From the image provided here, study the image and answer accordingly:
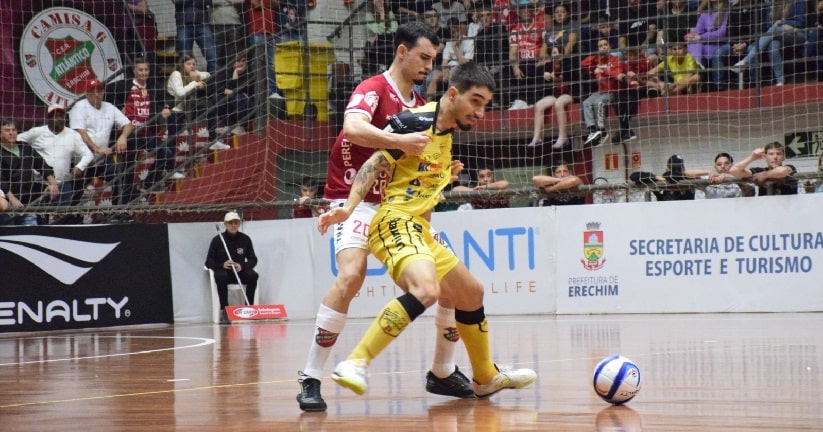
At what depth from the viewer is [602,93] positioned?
1783cm

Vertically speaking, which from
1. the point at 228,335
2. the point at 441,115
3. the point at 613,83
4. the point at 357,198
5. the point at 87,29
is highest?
the point at 87,29

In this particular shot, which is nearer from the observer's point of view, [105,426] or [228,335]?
[105,426]

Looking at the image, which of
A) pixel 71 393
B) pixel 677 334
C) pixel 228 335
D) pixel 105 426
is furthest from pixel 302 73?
pixel 105 426

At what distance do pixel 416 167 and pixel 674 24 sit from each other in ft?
40.9

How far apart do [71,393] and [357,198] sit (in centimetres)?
241

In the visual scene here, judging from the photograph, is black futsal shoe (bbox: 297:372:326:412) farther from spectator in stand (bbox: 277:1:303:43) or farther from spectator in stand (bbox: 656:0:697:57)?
spectator in stand (bbox: 277:1:303:43)

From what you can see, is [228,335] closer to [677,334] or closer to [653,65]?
[677,334]

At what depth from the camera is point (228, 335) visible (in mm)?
13898

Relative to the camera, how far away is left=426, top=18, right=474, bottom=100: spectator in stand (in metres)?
18.4

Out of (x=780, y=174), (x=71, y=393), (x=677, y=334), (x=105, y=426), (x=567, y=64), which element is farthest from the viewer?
(x=567, y=64)

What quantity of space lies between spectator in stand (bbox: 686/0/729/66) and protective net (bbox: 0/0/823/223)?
3 centimetres

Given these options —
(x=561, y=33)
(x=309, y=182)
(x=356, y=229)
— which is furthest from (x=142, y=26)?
(x=356, y=229)

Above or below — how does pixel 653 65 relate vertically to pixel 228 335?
above

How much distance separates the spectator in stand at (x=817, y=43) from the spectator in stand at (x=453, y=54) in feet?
16.6
